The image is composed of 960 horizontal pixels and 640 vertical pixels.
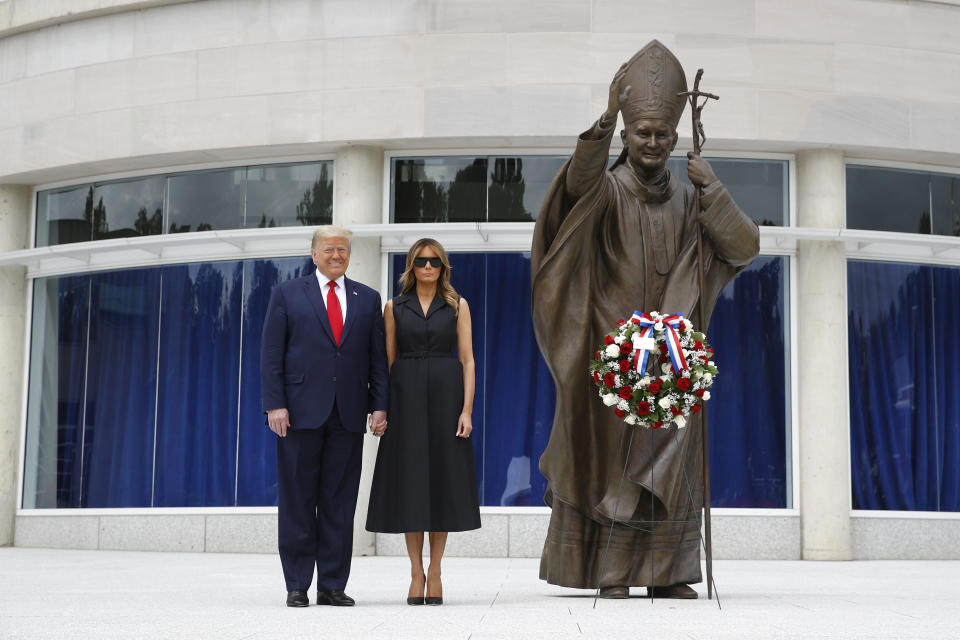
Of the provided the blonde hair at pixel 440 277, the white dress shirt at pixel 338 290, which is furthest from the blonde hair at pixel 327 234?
the blonde hair at pixel 440 277

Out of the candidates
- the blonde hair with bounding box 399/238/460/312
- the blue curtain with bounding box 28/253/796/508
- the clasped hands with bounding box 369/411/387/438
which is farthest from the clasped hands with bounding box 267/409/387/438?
the blue curtain with bounding box 28/253/796/508

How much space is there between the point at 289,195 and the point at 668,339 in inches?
355

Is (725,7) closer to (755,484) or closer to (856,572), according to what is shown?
(755,484)

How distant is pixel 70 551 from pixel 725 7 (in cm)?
989

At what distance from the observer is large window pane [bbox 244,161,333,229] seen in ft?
49.2

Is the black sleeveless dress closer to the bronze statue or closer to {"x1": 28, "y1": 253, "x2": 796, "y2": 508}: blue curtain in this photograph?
the bronze statue

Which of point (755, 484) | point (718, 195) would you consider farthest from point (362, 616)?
point (755, 484)

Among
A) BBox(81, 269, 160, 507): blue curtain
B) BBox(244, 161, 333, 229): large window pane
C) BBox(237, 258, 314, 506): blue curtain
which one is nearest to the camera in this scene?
BBox(237, 258, 314, 506): blue curtain

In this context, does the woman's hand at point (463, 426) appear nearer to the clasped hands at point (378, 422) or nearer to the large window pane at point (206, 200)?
the clasped hands at point (378, 422)

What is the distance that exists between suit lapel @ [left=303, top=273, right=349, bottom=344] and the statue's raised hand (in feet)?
5.98

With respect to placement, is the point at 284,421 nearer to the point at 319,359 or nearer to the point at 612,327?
the point at 319,359

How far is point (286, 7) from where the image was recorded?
14.7 metres

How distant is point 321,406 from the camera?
6.78 m

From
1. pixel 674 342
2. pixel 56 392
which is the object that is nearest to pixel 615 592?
pixel 674 342
